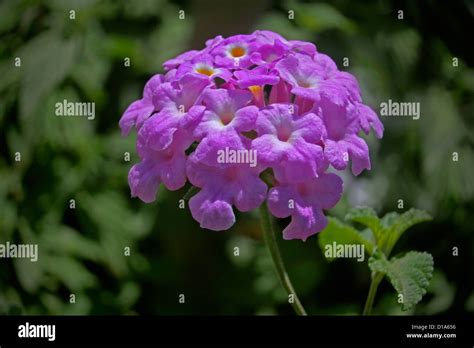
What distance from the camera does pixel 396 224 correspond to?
2.72ft

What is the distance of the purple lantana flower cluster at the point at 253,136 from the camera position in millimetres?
677

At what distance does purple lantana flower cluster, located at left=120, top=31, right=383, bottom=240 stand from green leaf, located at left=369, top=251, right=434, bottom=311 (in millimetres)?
119

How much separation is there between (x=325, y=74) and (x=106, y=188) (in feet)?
3.15

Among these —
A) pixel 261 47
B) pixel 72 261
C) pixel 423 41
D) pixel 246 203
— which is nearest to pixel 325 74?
pixel 261 47

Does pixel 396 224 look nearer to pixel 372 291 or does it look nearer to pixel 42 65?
pixel 372 291

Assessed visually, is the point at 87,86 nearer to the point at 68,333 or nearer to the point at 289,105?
the point at 68,333

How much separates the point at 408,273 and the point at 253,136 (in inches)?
8.5

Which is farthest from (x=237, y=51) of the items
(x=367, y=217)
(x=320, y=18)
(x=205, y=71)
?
(x=320, y=18)

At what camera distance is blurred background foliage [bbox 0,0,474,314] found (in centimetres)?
148

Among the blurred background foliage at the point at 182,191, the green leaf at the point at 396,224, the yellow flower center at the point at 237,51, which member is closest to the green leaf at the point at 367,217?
the green leaf at the point at 396,224

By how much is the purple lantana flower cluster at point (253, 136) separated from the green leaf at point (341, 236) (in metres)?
0.12

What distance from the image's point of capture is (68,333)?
1014 mm

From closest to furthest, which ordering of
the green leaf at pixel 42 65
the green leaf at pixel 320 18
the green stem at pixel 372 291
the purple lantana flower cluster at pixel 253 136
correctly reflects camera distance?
the purple lantana flower cluster at pixel 253 136 → the green stem at pixel 372 291 → the green leaf at pixel 42 65 → the green leaf at pixel 320 18

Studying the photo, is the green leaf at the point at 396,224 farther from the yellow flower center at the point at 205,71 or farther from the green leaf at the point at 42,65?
the green leaf at the point at 42,65
